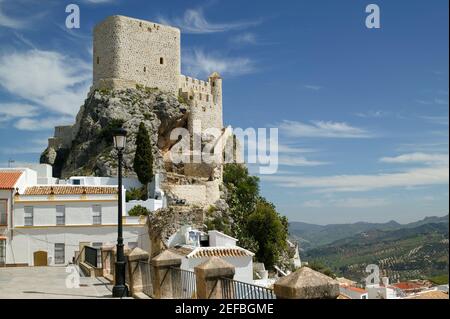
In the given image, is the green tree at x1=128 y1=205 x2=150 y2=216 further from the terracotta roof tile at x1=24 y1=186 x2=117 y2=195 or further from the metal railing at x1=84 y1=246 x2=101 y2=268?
the metal railing at x1=84 y1=246 x2=101 y2=268

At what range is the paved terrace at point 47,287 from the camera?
12.4 meters

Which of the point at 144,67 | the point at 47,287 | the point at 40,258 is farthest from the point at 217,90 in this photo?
the point at 47,287

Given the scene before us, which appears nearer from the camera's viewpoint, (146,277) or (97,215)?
(146,277)

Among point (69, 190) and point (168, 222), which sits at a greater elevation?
point (69, 190)

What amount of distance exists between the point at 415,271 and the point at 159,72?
79.2m

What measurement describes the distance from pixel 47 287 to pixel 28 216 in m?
18.8

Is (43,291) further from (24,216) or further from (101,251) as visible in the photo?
(24,216)

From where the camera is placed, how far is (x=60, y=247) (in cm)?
3145

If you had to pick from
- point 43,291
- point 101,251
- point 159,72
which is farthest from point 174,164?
point 43,291

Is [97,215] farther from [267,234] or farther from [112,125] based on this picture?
[267,234]

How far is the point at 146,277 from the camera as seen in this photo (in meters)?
12.2

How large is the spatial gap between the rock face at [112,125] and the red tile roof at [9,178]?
1231 cm

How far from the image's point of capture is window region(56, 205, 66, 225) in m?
31.9

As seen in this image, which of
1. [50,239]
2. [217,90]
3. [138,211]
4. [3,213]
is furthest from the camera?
[217,90]
